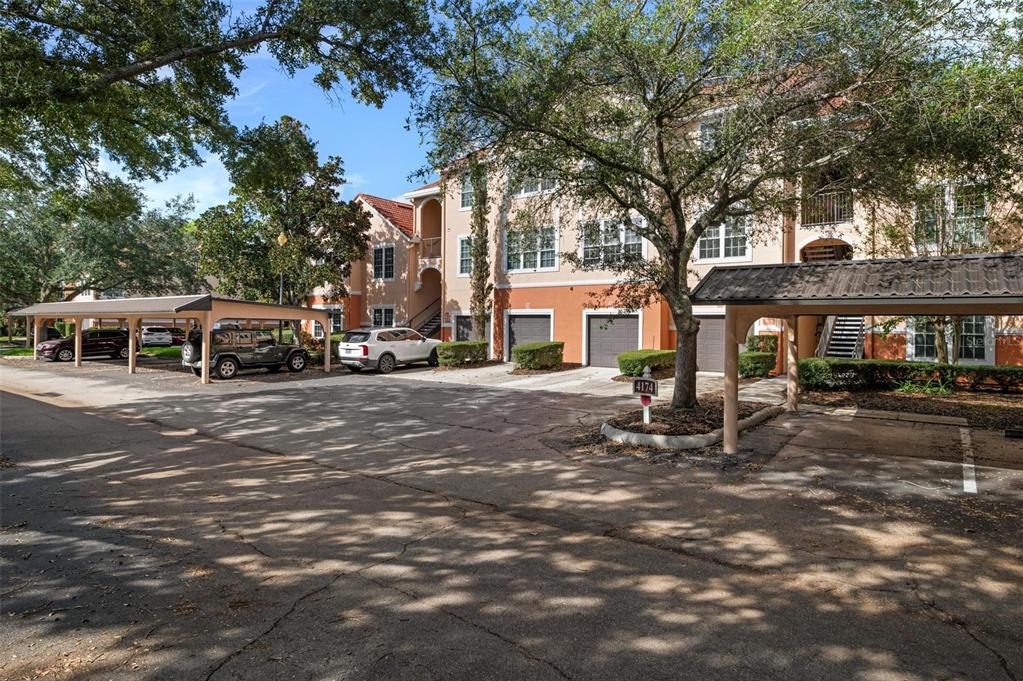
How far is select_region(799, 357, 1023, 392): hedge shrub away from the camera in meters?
14.6

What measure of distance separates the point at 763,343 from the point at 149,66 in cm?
1796

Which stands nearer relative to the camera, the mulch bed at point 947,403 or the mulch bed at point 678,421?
the mulch bed at point 678,421

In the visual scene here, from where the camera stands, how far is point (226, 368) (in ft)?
62.3

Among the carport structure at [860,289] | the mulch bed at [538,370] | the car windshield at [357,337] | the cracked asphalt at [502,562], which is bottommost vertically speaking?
the cracked asphalt at [502,562]

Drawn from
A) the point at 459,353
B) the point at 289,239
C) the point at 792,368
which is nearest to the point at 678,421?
the point at 792,368

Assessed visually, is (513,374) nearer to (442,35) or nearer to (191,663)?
(442,35)

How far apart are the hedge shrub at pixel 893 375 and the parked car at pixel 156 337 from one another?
39.8 m

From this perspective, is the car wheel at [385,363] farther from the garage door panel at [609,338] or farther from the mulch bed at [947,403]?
the mulch bed at [947,403]

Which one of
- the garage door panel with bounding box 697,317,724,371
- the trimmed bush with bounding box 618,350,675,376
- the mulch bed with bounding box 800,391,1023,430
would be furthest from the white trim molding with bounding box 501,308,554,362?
the mulch bed with bounding box 800,391,1023,430

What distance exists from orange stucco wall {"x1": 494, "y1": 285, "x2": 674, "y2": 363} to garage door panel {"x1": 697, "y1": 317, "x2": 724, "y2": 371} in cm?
121

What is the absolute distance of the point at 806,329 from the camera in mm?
20406

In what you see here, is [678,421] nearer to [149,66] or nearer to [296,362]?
[149,66]

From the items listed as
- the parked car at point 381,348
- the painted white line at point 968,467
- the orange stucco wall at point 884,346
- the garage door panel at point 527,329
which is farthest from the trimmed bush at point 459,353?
the painted white line at point 968,467

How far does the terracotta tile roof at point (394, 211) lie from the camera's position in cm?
2996
